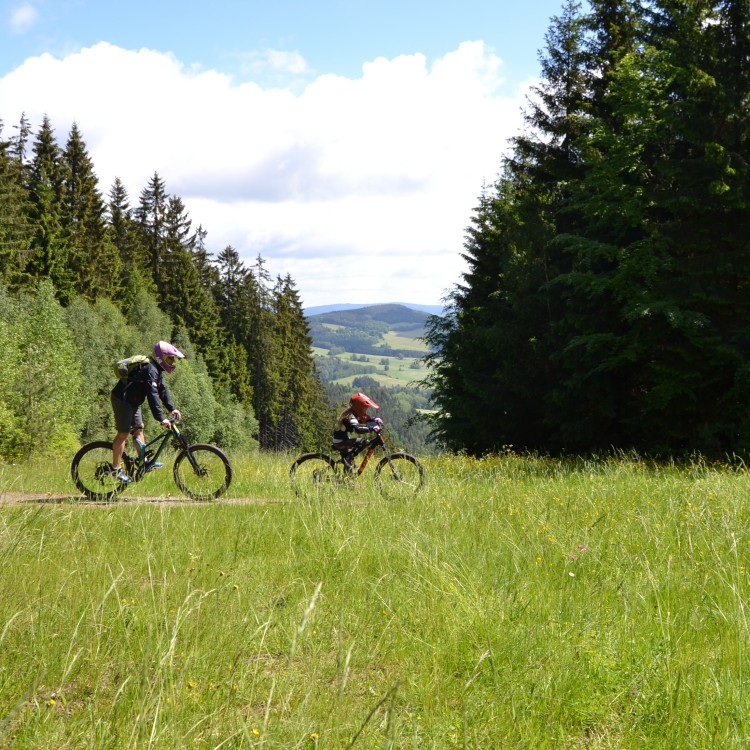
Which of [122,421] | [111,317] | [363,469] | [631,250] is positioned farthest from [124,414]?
[111,317]

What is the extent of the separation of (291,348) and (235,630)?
67265 millimetres

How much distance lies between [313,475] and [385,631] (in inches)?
215

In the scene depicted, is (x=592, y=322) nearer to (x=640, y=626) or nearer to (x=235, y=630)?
(x=640, y=626)

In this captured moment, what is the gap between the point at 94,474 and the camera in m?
8.91

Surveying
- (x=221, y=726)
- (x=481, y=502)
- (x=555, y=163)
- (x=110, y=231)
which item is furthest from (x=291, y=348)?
(x=221, y=726)

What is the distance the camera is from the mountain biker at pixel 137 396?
27.9 feet

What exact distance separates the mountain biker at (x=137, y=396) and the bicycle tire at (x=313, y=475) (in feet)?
6.64

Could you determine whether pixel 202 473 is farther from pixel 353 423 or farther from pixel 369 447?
pixel 369 447

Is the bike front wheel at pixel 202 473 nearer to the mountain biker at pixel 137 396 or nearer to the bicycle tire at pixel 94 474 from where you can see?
the mountain biker at pixel 137 396

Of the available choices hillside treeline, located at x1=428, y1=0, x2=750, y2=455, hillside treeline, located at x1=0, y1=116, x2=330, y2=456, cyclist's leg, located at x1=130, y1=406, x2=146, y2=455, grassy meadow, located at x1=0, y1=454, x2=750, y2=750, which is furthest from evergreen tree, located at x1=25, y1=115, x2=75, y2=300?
grassy meadow, located at x1=0, y1=454, x2=750, y2=750

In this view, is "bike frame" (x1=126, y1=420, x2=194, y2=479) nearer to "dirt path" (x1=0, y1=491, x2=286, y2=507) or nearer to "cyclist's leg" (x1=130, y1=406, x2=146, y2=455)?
"cyclist's leg" (x1=130, y1=406, x2=146, y2=455)

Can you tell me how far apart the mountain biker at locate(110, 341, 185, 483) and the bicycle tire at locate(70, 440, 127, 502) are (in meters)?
0.13

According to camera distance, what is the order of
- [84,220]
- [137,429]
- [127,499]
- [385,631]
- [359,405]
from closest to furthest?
[385,631]
[127,499]
[137,429]
[359,405]
[84,220]

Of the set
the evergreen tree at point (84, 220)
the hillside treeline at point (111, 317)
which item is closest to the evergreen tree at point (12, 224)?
the hillside treeline at point (111, 317)
